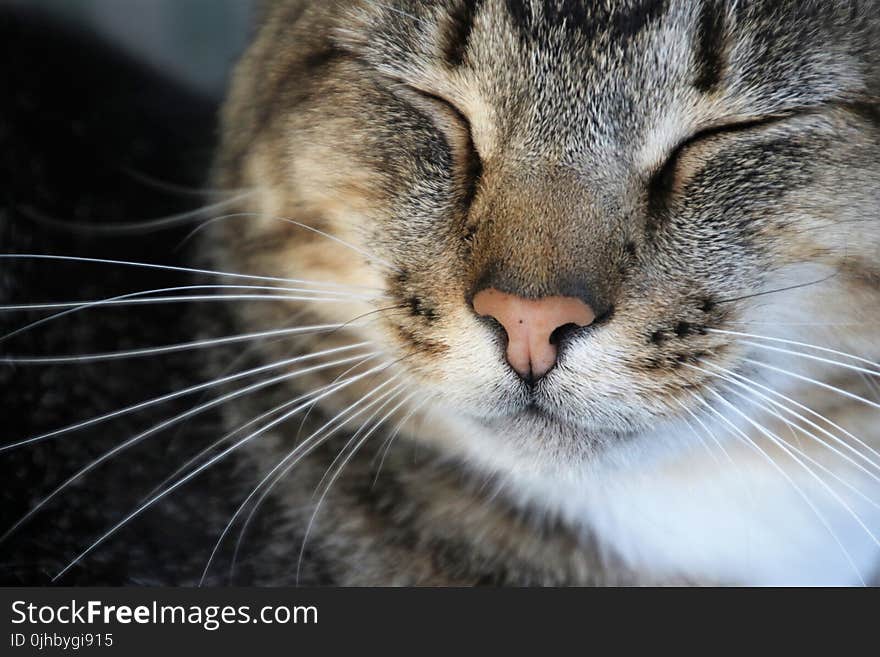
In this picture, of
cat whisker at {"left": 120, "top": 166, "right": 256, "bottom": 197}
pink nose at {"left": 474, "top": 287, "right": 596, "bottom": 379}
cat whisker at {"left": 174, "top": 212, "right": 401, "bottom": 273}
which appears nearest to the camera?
pink nose at {"left": 474, "top": 287, "right": 596, "bottom": 379}

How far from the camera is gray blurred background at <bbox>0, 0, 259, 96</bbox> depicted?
93cm

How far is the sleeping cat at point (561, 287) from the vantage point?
63 centimetres

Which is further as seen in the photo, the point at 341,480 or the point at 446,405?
the point at 341,480

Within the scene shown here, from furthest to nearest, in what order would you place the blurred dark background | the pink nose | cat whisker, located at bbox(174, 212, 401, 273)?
1. the blurred dark background
2. cat whisker, located at bbox(174, 212, 401, 273)
3. the pink nose

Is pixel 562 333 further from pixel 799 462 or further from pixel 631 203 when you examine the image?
pixel 799 462

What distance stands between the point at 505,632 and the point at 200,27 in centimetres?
66

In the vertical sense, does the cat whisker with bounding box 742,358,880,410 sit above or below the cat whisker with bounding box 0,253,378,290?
below

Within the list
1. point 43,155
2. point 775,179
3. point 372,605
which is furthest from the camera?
point 43,155

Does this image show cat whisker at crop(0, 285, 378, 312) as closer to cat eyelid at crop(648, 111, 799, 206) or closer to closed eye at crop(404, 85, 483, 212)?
closed eye at crop(404, 85, 483, 212)

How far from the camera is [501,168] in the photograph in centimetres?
67

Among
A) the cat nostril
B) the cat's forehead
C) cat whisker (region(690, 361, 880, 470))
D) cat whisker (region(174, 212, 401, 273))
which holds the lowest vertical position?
cat whisker (region(690, 361, 880, 470))

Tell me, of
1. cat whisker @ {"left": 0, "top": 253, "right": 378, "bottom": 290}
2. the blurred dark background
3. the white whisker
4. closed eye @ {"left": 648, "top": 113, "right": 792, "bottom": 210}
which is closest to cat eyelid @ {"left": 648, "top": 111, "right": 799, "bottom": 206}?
closed eye @ {"left": 648, "top": 113, "right": 792, "bottom": 210}

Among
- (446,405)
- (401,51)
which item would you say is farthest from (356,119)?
(446,405)

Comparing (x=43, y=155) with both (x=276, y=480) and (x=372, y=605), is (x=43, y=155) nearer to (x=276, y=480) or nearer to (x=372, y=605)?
(x=276, y=480)
